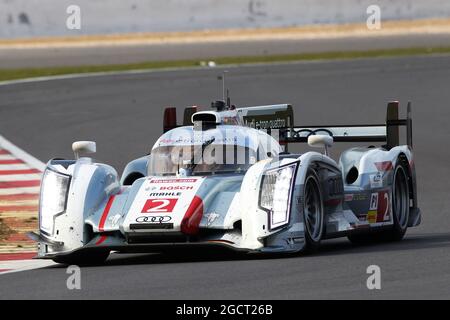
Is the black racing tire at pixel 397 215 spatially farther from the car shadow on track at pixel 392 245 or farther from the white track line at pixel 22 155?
the white track line at pixel 22 155

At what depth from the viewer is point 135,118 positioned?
24.5m

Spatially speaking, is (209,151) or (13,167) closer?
(209,151)

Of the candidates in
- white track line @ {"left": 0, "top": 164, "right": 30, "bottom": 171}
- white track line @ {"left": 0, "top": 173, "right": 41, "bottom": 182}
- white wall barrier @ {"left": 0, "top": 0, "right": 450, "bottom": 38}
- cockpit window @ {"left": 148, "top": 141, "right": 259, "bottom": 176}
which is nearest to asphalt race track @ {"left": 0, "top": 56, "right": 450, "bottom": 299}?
cockpit window @ {"left": 148, "top": 141, "right": 259, "bottom": 176}

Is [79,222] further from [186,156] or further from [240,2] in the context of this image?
[240,2]

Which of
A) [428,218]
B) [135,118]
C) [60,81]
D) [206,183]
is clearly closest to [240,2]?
[60,81]

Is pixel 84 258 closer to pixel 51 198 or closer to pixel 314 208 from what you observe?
pixel 51 198

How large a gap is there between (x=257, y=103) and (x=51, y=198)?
15.0m

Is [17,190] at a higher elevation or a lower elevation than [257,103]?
lower

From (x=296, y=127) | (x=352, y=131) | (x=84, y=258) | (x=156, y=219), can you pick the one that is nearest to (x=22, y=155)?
(x=296, y=127)

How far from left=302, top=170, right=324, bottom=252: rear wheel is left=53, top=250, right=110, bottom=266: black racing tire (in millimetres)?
1696

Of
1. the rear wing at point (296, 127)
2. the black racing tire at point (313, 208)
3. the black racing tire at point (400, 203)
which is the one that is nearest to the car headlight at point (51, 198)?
the black racing tire at point (313, 208)

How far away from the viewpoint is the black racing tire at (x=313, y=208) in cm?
1104

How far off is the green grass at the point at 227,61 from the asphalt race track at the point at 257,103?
2364 mm

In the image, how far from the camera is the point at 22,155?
19.4m
